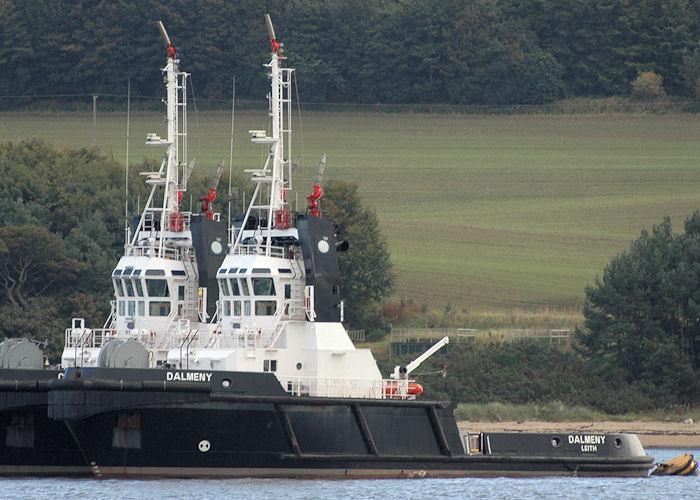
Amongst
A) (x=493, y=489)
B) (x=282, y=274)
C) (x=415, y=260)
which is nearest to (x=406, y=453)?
(x=493, y=489)

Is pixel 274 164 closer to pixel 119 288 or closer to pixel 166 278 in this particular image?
pixel 166 278

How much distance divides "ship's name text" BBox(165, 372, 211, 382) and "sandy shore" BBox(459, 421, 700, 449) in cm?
2169

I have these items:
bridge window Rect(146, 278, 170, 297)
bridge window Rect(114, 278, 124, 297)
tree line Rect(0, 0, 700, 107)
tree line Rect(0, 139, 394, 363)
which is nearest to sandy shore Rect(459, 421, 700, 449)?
tree line Rect(0, 139, 394, 363)

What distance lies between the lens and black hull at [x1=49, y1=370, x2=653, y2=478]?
127ft

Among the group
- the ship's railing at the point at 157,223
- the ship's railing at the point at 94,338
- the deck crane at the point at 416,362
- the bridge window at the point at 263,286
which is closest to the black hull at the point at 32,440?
the ship's railing at the point at 94,338

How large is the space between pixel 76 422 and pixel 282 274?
6668mm

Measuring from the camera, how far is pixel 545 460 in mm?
43812

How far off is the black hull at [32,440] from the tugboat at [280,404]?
52.8 inches

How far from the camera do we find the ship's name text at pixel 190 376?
3900 cm

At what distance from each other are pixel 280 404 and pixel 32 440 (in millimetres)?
5894

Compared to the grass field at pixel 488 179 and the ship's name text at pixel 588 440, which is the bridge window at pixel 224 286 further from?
the grass field at pixel 488 179

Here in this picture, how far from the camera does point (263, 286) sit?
140ft

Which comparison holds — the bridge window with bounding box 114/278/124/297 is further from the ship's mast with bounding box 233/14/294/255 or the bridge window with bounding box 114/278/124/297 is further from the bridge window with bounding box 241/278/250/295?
the bridge window with bounding box 241/278/250/295

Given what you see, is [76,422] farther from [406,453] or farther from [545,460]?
[545,460]
